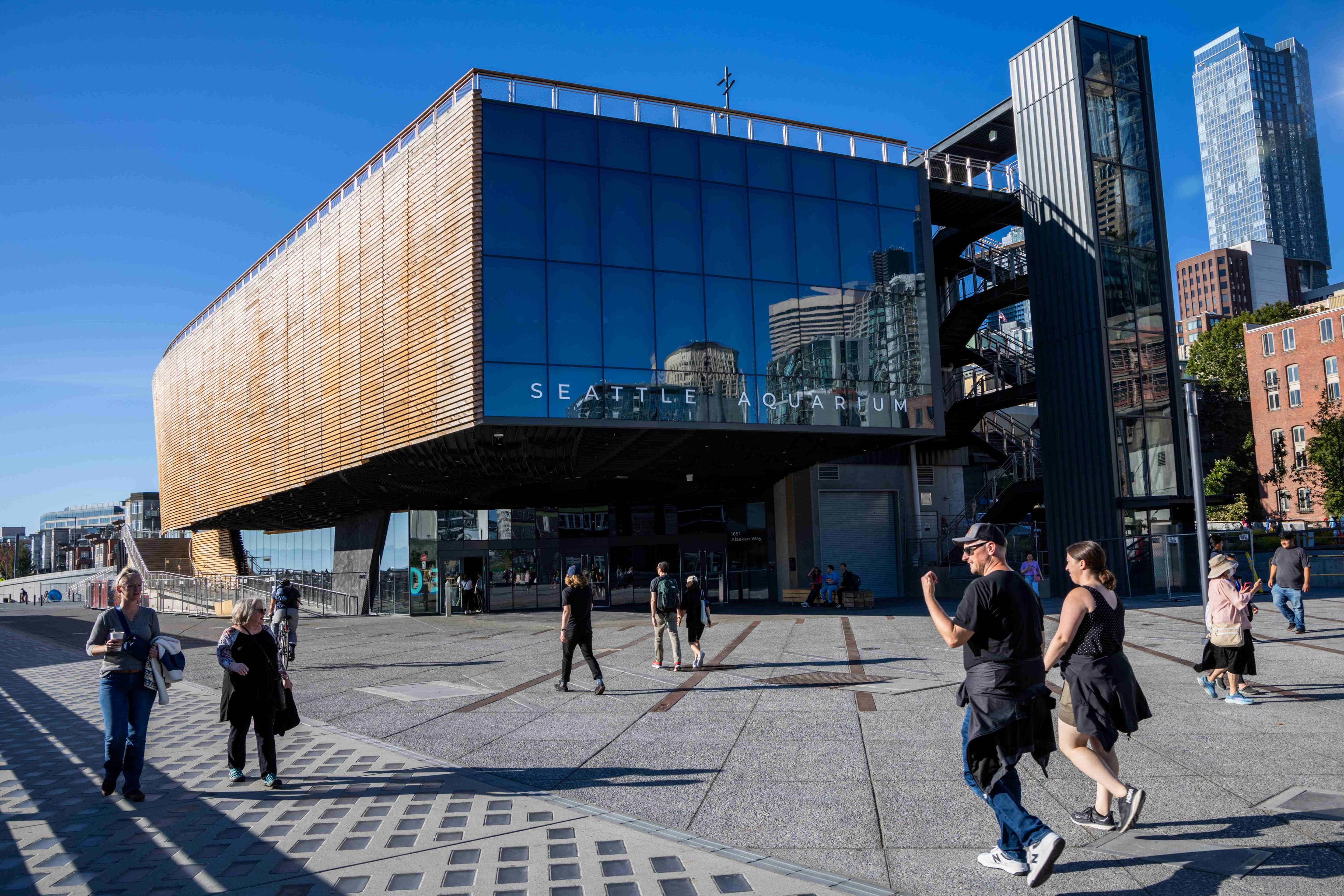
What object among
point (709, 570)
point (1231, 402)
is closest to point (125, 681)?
point (709, 570)

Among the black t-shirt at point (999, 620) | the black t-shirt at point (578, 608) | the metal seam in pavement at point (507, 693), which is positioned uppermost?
the black t-shirt at point (999, 620)

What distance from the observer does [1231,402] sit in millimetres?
71688

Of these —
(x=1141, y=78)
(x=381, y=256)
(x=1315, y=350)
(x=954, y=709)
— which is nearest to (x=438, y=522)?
(x=381, y=256)

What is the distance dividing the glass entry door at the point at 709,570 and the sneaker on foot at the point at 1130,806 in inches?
1091

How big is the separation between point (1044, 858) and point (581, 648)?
7.72 m

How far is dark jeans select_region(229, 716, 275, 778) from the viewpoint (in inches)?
284

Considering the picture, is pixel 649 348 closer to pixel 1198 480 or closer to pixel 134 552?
pixel 1198 480

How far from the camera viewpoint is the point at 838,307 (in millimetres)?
24969

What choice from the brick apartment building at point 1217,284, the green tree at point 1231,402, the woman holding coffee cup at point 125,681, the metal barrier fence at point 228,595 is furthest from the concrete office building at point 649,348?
the brick apartment building at point 1217,284

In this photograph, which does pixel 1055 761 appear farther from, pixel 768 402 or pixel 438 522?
pixel 438 522

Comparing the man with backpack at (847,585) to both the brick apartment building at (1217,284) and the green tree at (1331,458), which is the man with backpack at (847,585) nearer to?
the green tree at (1331,458)

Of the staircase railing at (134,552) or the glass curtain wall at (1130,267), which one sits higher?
the glass curtain wall at (1130,267)

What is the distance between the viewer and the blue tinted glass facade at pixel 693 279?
70.9 feet

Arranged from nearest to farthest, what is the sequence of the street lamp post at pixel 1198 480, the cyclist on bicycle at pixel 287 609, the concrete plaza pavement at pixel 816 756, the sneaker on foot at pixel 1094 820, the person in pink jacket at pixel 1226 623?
the concrete plaza pavement at pixel 816 756
the sneaker on foot at pixel 1094 820
the person in pink jacket at pixel 1226 623
the street lamp post at pixel 1198 480
the cyclist on bicycle at pixel 287 609
